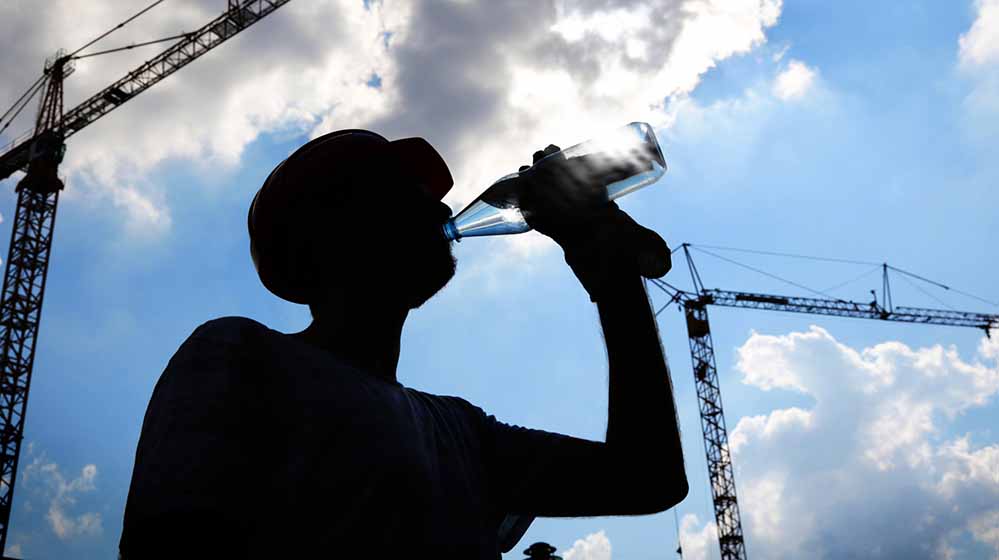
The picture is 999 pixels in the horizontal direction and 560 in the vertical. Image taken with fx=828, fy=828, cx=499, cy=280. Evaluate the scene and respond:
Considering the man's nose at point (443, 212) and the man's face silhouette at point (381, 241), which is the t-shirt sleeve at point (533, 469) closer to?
the man's face silhouette at point (381, 241)

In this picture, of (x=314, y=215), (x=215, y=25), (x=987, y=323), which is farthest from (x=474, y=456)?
(x=987, y=323)

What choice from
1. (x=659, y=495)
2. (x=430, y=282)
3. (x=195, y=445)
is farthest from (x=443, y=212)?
(x=195, y=445)

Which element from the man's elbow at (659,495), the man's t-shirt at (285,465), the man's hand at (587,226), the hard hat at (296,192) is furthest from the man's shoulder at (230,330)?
the man's elbow at (659,495)

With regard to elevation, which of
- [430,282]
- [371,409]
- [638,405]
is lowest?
[371,409]

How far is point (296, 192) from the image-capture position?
194 centimetres

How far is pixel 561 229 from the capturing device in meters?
1.99

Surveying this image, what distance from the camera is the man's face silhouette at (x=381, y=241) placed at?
1.91 meters

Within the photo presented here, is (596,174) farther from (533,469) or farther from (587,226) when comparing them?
(533,469)

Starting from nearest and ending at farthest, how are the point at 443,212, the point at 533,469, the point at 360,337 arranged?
the point at 360,337
the point at 533,469
the point at 443,212

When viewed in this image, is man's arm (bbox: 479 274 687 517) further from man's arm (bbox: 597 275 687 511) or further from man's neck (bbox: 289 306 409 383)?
man's neck (bbox: 289 306 409 383)

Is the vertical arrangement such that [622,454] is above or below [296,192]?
below

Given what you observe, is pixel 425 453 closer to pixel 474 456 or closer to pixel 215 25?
pixel 474 456

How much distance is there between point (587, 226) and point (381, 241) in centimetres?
49

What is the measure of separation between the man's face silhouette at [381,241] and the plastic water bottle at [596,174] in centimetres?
11
